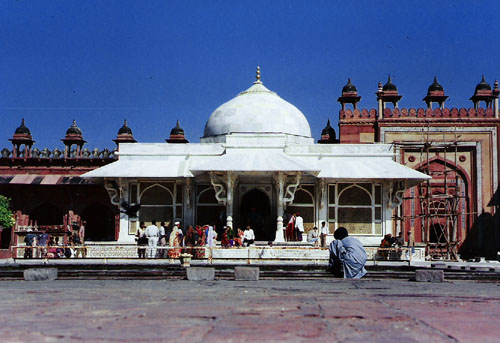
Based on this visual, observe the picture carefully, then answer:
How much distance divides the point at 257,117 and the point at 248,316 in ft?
60.5

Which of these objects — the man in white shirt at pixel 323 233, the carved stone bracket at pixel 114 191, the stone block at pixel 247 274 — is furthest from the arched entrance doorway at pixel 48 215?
the stone block at pixel 247 274

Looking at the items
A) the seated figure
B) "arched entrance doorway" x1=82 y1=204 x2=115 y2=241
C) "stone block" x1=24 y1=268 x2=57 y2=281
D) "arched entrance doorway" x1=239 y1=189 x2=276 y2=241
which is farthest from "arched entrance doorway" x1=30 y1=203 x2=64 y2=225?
the seated figure

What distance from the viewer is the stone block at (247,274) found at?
11016 millimetres

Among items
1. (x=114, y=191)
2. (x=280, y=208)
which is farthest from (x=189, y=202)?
(x=280, y=208)

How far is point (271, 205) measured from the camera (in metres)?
20.4

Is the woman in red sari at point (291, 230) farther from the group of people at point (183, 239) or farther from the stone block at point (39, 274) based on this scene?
the stone block at point (39, 274)

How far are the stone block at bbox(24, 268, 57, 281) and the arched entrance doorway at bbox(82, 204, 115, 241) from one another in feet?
65.4

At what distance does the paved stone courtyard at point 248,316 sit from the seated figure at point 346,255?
1896 millimetres

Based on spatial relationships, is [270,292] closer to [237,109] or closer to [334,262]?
[334,262]

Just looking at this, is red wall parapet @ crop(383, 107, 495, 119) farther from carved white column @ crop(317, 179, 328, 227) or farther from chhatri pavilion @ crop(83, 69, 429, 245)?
carved white column @ crop(317, 179, 328, 227)

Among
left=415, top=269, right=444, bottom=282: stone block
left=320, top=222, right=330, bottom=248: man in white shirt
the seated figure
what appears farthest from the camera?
left=320, top=222, right=330, bottom=248: man in white shirt

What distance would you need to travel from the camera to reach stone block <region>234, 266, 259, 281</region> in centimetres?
1102

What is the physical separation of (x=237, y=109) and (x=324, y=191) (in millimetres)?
5582

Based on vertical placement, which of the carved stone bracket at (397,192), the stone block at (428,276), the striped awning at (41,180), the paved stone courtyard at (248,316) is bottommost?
the stone block at (428,276)
